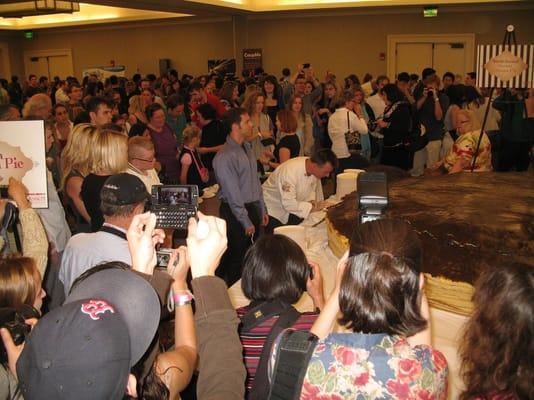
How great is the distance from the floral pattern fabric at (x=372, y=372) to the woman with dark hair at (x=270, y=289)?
39cm

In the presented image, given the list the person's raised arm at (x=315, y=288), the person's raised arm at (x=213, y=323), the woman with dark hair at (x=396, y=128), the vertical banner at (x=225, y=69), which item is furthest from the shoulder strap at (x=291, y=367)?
the vertical banner at (x=225, y=69)

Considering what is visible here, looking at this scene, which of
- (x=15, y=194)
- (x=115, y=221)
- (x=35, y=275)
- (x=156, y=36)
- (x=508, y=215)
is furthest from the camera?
(x=156, y=36)

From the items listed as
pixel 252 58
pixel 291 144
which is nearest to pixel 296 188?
pixel 291 144

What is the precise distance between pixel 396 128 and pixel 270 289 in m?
4.95

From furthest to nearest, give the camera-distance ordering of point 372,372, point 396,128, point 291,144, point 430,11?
point 430,11 → point 396,128 → point 291,144 → point 372,372

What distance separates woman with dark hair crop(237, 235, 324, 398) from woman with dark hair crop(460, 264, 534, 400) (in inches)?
18.8

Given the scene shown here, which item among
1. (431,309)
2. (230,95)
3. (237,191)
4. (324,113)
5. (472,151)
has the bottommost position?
(431,309)

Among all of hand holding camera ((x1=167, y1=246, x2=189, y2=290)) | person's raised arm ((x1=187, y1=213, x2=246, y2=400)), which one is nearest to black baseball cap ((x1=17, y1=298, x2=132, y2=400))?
person's raised arm ((x1=187, y1=213, x2=246, y2=400))

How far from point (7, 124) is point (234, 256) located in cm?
176

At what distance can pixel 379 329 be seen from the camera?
1.24 metres

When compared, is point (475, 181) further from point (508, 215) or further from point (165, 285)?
point (165, 285)

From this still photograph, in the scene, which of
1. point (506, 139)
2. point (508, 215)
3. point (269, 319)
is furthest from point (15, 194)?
point (506, 139)

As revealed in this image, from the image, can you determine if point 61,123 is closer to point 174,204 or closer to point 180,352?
point 174,204

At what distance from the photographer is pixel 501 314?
123 centimetres
